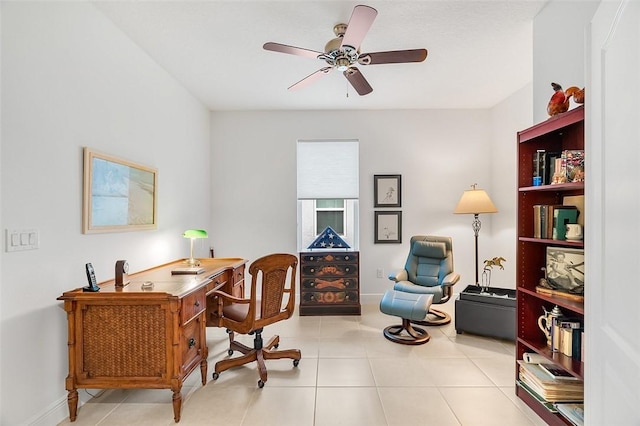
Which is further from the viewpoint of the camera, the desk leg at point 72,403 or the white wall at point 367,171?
the white wall at point 367,171

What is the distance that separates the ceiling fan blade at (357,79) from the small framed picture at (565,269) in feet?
5.94

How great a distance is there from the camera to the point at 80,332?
197cm

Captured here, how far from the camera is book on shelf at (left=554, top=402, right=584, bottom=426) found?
5.63 feet

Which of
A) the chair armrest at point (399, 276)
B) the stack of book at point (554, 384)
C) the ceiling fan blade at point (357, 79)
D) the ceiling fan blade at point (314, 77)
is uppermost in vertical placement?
the ceiling fan blade at point (314, 77)

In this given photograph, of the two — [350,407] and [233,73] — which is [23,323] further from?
[233,73]

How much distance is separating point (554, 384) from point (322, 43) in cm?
293

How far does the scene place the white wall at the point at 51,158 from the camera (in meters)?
1.71

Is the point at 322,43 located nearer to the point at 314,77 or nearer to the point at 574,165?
the point at 314,77

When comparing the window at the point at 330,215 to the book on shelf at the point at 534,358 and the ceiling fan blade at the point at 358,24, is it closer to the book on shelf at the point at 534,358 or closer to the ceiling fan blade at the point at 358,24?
the ceiling fan blade at the point at 358,24

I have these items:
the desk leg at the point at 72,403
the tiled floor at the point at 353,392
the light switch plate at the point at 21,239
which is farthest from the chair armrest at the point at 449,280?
the light switch plate at the point at 21,239

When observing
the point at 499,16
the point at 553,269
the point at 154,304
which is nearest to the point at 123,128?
the point at 154,304

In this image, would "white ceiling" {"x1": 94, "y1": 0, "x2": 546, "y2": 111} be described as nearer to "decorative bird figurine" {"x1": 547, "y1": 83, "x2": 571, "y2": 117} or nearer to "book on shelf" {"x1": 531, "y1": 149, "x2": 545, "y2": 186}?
"decorative bird figurine" {"x1": 547, "y1": 83, "x2": 571, "y2": 117}

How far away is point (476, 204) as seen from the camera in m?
3.80

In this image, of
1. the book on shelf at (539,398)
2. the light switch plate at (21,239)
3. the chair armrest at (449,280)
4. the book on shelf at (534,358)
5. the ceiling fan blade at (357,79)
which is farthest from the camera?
the chair armrest at (449,280)
